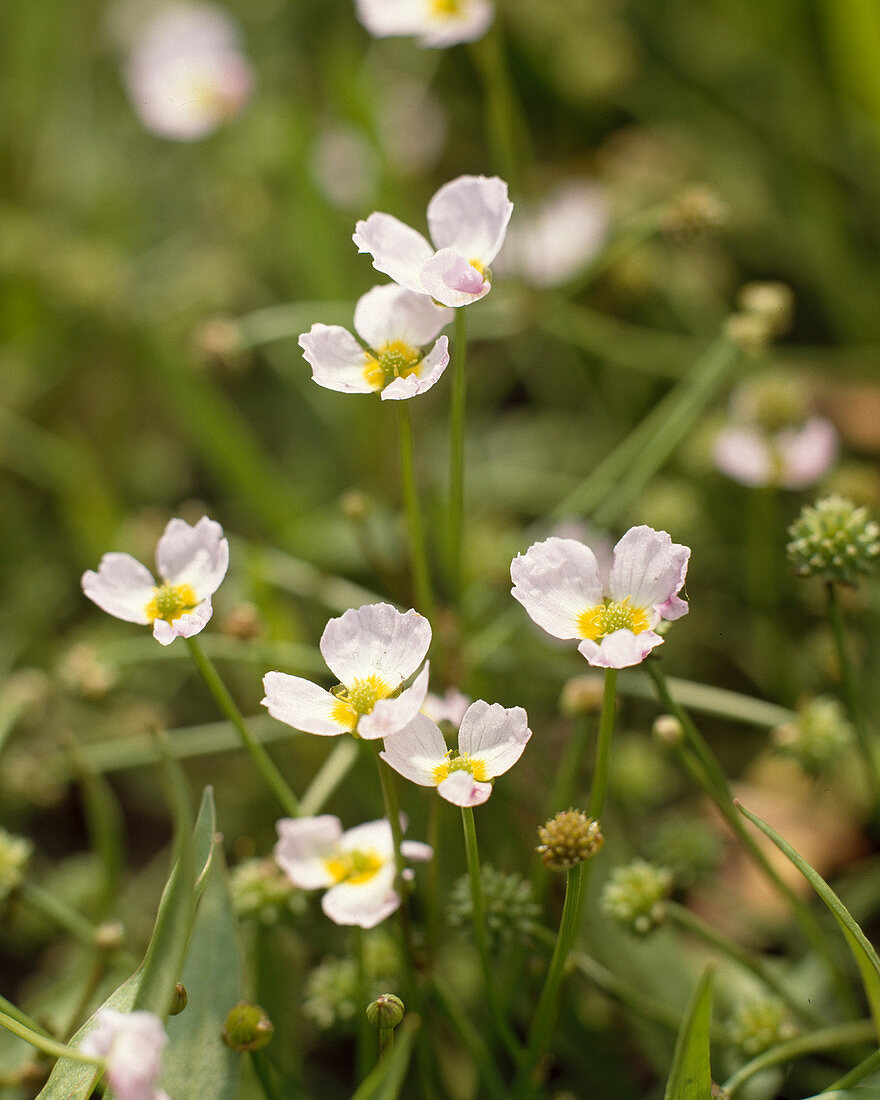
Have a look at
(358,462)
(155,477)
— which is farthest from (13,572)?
(358,462)

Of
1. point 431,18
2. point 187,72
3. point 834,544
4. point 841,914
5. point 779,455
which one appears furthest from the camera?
point 187,72

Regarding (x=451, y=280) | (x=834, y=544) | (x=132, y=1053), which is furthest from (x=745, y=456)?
(x=132, y=1053)

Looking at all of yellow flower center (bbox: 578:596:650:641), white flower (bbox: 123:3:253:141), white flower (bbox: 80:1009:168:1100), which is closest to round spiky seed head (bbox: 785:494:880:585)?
yellow flower center (bbox: 578:596:650:641)

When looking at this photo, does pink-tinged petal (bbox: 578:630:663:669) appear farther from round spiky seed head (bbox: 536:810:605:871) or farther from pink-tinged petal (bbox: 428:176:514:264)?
pink-tinged petal (bbox: 428:176:514:264)

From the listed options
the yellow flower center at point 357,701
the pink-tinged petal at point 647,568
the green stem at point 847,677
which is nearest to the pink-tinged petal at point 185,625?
the yellow flower center at point 357,701

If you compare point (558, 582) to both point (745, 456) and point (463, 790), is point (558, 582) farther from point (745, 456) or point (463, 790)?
point (745, 456)
